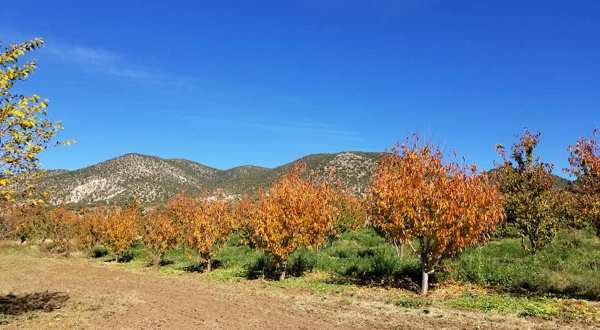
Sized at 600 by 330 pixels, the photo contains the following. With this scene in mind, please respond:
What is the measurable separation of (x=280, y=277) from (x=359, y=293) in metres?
6.11

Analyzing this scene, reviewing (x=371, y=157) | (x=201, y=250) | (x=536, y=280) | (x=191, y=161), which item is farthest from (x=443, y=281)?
(x=191, y=161)

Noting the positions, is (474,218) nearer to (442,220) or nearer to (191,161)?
(442,220)

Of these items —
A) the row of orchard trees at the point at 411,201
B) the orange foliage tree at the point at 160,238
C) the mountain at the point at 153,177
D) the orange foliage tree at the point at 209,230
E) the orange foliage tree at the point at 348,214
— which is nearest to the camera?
the row of orchard trees at the point at 411,201

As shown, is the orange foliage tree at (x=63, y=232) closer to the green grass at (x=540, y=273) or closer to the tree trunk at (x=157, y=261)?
the tree trunk at (x=157, y=261)

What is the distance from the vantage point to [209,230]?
28781 millimetres

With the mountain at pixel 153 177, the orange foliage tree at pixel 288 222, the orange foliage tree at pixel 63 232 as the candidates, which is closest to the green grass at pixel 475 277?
the orange foliage tree at pixel 288 222

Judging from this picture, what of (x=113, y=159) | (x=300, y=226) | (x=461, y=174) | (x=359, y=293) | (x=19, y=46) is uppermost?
(x=113, y=159)

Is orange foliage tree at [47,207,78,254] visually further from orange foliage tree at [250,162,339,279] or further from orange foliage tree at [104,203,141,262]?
orange foliage tree at [250,162,339,279]

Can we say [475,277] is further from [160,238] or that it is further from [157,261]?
[157,261]

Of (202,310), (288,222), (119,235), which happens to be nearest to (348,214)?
(119,235)

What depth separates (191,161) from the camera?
470 ft

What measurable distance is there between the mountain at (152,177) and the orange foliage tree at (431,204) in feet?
276

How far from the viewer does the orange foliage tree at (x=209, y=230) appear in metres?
28.6

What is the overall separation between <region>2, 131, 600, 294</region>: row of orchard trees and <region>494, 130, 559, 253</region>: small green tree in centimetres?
5
